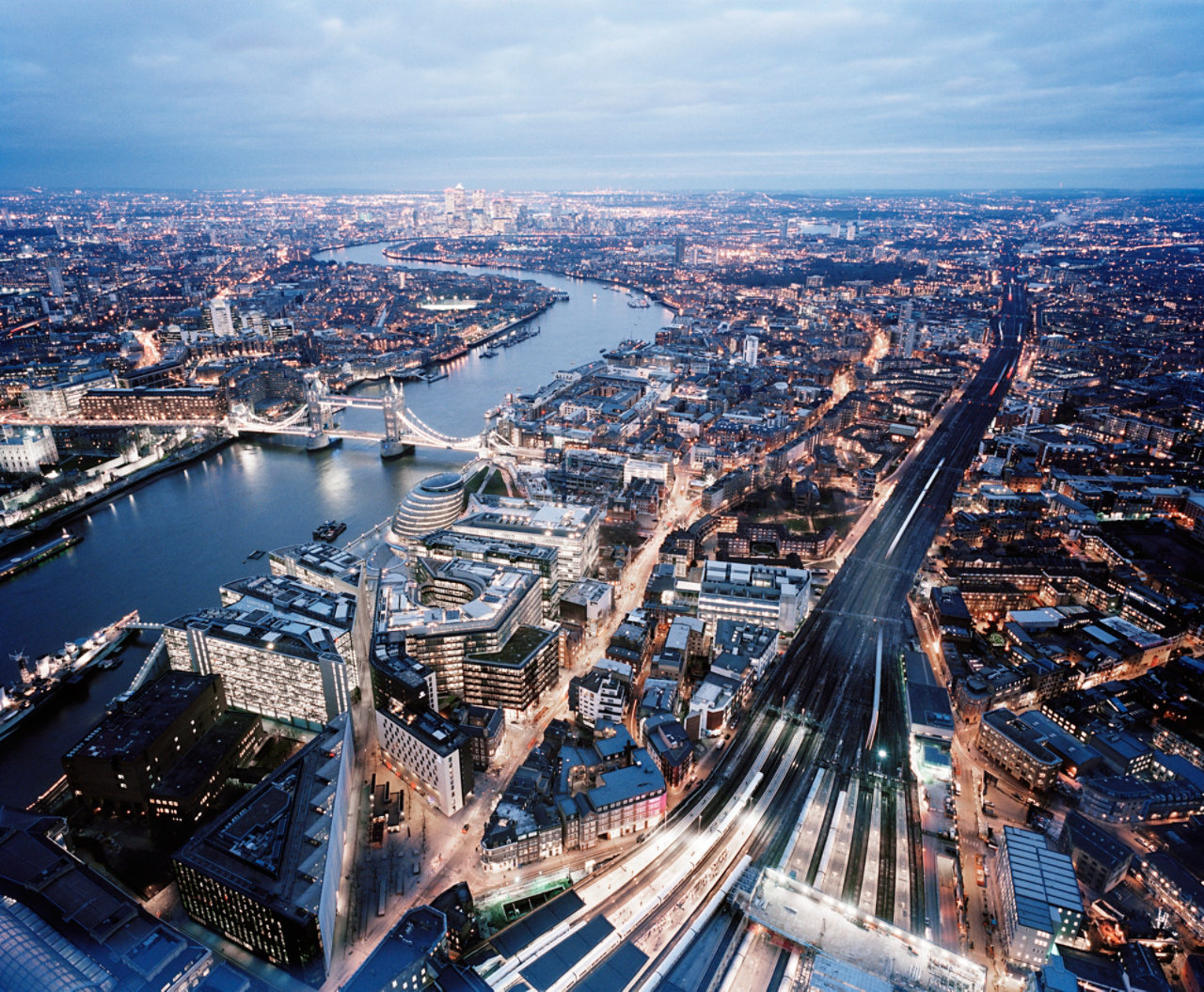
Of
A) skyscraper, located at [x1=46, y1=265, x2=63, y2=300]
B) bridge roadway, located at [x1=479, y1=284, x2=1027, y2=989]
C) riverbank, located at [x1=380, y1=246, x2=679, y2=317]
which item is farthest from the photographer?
riverbank, located at [x1=380, y1=246, x2=679, y2=317]

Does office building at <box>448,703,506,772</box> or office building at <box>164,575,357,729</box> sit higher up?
office building at <box>164,575,357,729</box>

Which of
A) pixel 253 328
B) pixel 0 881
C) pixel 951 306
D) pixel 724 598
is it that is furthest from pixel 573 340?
pixel 0 881

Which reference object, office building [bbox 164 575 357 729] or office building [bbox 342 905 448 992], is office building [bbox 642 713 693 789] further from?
office building [bbox 164 575 357 729]

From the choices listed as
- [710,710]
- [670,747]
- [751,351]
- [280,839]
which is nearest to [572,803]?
[670,747]

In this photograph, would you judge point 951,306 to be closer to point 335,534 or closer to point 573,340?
point 573,340

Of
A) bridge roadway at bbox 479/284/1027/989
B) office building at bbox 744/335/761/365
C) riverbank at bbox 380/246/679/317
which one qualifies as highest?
riverbank at bbox 380/246/679/317

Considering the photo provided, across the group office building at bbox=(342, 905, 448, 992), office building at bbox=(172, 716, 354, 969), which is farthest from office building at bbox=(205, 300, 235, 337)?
office building at bbox=(342, 905, 448, 992)

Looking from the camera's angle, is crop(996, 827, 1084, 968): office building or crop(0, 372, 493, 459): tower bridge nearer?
crop(996, 827, 1084, 968): office building

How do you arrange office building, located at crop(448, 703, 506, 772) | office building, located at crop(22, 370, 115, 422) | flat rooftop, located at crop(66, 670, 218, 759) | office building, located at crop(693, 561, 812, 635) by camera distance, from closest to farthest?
flat rooftop, located at crop(66, 670, 218, 759) < office building, located at crop(448, 703, 506, 772) < office building, located at crop(693, 561, 812, 635) < office building, located at crop(22, 370, 115, 422)
